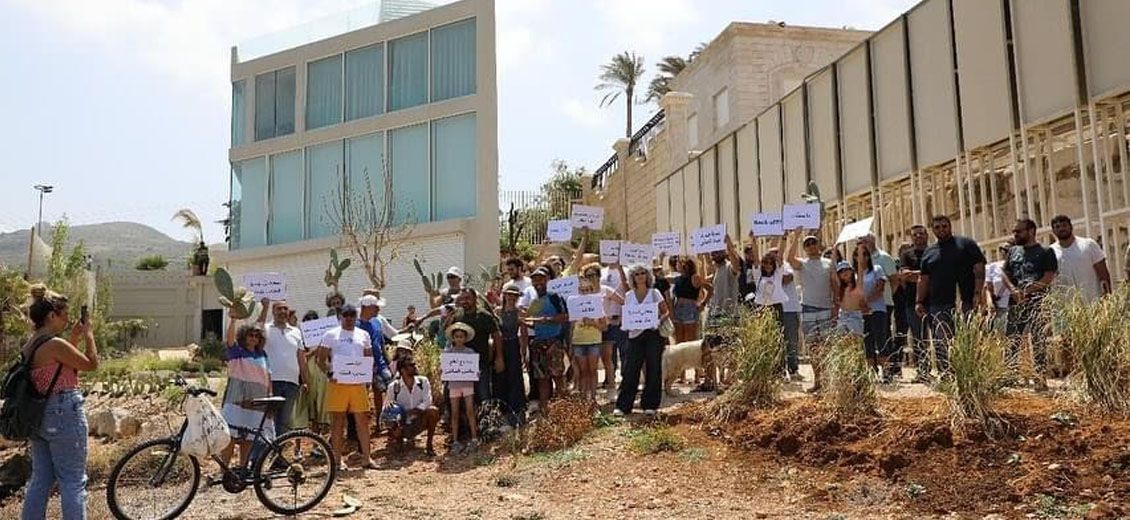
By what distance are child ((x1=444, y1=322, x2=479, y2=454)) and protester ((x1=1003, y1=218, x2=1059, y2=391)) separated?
17.1 feet

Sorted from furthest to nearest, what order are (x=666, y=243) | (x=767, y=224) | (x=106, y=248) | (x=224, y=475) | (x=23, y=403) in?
(x=106, y=248), (x=666, y=243), (x=767, y=224), (x=224, y=475), (x=23, y=403)

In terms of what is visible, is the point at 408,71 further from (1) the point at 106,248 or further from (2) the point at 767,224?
(1) the point at 106,248

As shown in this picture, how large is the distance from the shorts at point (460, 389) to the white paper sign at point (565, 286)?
1372mm

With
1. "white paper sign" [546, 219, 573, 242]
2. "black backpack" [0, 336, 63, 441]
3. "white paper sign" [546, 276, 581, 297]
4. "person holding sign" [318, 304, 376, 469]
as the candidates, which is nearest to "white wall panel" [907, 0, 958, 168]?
"white paper sign" [546, 219, 573, 242]

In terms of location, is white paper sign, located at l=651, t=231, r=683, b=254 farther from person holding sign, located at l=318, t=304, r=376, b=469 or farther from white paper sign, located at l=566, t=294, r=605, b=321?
person holding sign, located at l=318, t=304, r=376, b=469

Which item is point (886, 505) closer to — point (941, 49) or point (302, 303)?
point (941, 49)

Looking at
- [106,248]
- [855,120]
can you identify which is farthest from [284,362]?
[106,248]

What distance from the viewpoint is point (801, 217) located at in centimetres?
1052

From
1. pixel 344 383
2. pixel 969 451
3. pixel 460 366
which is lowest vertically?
pixel 969 451

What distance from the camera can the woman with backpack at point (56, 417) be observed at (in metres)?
6.49

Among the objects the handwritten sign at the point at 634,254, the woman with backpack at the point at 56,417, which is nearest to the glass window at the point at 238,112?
the handwritten sign at the point at 634,254

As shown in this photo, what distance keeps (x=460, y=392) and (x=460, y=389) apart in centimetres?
5

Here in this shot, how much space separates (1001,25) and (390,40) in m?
16.6

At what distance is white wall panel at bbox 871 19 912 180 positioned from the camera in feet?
46.0
